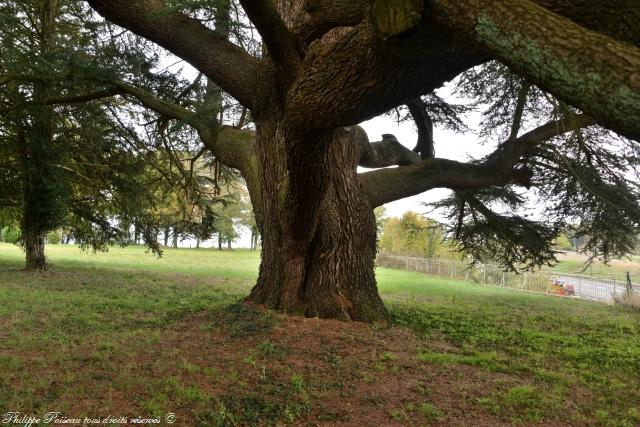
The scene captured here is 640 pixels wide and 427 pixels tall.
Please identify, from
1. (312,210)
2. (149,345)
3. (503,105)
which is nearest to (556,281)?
(503,105)

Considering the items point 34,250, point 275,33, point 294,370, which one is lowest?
point 294,370

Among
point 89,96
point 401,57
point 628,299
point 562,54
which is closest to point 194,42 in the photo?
point 401,57

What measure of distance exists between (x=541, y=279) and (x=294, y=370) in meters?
21.5

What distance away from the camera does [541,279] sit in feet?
73.6

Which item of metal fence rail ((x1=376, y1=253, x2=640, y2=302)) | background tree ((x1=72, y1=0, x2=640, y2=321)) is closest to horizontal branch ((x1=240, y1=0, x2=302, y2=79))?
background tree ((x1=72, y1=0, x2=640, y2=321))

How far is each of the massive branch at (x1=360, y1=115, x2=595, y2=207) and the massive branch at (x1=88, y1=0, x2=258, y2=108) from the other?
104 inches

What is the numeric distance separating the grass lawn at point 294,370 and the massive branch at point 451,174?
219cm

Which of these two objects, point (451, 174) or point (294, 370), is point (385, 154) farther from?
point (294, 370)

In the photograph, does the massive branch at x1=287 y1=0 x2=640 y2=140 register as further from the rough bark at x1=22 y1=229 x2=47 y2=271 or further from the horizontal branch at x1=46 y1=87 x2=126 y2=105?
the rough bark at x1=22 y1=229 x2=47 y2=271

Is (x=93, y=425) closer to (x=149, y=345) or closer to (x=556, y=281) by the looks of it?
(x=149, y=345)

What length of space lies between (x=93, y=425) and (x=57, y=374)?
113 cm

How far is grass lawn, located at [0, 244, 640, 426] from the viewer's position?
3.31m

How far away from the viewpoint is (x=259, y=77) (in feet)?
18.1

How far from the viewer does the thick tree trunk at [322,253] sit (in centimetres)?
631
